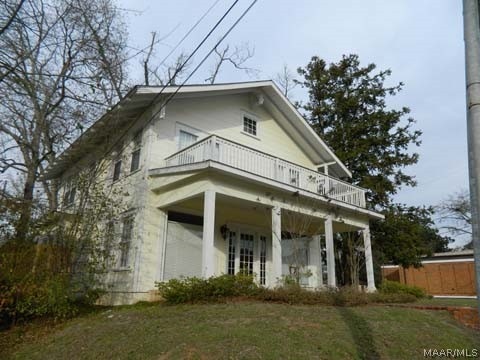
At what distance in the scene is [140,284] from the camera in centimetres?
1036

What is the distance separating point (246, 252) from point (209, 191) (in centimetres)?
496

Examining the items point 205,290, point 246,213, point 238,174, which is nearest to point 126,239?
point 205,290

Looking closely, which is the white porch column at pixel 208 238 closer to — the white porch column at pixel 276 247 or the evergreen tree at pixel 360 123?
the white porch column at pixel 276 247

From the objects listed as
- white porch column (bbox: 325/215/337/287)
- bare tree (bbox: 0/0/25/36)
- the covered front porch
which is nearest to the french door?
the covered front porch

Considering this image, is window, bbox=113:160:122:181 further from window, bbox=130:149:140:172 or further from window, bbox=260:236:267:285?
window, bbox=260:236:267:285

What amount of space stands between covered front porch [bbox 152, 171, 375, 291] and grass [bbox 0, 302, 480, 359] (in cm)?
216

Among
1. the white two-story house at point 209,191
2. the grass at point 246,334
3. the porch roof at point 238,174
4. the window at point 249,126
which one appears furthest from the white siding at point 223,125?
the grass at point 246,334

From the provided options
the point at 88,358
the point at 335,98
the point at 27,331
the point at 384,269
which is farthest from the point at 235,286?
the point at 384,269

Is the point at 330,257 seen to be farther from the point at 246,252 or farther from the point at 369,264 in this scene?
the point at 246,252

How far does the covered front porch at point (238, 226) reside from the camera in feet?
33.6

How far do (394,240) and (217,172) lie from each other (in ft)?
42.8

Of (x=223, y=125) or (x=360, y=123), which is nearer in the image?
(x=223, y=125)

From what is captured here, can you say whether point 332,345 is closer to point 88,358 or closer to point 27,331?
point 88,358

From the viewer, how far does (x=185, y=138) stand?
12711 millimetres
